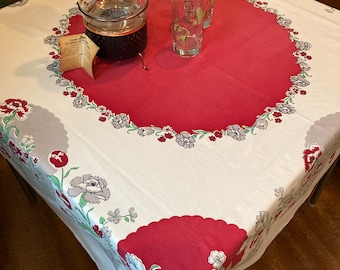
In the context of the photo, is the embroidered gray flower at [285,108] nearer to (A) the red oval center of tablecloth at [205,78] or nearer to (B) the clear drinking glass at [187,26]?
(A) the red oval center of tablecloth at [205,78]

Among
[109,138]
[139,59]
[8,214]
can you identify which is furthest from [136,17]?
[8,214]

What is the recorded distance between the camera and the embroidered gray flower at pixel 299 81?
3.03 ft

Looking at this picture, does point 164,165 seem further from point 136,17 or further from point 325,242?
point 325,242

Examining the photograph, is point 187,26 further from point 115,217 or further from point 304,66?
point 115,217

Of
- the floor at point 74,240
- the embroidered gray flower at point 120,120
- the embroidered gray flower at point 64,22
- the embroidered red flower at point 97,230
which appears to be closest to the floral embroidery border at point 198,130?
the embroidered gray flower at point 120,120

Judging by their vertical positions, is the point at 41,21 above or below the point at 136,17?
below

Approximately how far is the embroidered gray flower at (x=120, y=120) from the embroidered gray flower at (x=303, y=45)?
53 centimetres

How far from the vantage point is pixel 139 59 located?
1005mm

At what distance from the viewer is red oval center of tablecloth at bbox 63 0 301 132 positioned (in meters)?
0.86

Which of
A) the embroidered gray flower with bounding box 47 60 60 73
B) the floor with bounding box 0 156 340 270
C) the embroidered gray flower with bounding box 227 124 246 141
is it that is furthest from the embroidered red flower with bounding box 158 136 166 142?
the floor with bounding box 0 156 340 270

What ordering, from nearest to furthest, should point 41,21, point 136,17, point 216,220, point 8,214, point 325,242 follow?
1. point 216,220
2. point 136,17
3. point 41,21
4. point 325,242
5. point 8,214

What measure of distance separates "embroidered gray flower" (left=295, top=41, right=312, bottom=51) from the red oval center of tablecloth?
0.02 m

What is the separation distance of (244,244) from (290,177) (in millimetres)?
162

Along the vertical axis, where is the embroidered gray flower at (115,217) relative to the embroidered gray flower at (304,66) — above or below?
below
